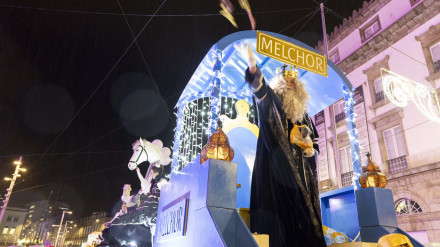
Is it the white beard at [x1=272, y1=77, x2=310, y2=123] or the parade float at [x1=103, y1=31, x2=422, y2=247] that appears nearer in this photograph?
the parade float at [x1=103, y1=31, x2=422, y2=247]

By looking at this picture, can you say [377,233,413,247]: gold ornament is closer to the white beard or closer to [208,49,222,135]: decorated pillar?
the white beard

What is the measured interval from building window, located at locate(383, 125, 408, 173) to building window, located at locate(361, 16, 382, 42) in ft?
17.5

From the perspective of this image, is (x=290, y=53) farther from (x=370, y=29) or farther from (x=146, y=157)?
(x=370, y=29)

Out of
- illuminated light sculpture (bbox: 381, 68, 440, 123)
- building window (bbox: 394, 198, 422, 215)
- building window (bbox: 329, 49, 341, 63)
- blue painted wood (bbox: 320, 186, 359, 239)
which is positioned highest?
building window (bbox: 329, 49, 341, 63)

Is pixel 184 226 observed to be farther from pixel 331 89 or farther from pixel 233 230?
pixel 331 89

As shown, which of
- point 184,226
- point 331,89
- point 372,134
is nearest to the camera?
point 184,226

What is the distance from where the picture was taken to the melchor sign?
13.2 feet

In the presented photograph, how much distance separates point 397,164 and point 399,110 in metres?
2.55

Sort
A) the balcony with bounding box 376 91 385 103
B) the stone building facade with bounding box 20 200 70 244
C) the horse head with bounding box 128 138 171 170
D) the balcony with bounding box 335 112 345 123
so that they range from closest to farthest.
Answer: the horse head with bounding box 128 138 171 170 < the balcony with bounding box 376 91 385 103 < the balcony with bounding box 335 112 345 123 < the stone building facade with bounding box 20 200 70 244

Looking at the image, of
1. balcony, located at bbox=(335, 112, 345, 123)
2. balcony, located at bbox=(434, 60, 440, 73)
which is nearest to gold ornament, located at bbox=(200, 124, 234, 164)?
balcony, located at bbox=(434, 60, 440, 73)

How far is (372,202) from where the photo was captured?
13.5 ft

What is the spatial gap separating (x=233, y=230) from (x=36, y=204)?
4169 inches

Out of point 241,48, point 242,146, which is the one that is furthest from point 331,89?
point 241,48

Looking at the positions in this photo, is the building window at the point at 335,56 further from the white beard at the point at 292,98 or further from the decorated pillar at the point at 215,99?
the decorated pillar at the point at 215,99
